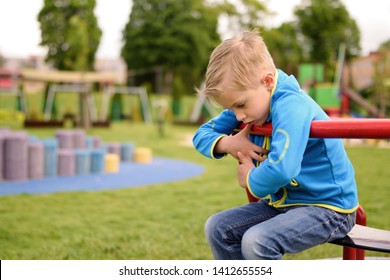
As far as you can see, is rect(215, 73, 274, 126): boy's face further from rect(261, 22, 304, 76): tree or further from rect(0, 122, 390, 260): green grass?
rect(261, 22, 304, 76): tree

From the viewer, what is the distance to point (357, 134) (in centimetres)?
133

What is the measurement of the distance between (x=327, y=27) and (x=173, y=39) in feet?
27.9

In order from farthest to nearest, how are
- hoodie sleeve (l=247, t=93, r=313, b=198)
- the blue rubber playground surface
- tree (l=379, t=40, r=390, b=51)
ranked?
1. tree (l=379, t=40, r=390, b=51)
2. the blue rubber playground surface
3. hoodie sleeve (l=247, t=93, r=313, b=198)

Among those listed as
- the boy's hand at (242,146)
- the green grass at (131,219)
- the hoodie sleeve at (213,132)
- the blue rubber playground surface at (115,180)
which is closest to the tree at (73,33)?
the blue rubber playground surface at (115,180)

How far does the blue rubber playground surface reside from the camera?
17.3 ft

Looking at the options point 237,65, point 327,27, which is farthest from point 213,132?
point 327,27

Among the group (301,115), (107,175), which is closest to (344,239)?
(301,115)

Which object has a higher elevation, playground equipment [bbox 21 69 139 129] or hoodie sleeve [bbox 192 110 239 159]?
hoodie sleeve [bbox 192 110 239 159]

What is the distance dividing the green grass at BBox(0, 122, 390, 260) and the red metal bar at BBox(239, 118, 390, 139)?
1.63 metres

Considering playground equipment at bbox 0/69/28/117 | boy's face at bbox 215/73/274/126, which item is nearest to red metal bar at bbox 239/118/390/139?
boy's face at bbox 215/73/274/126

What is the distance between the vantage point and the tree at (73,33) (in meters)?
14.1

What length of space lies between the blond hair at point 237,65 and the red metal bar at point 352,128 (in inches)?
9.5

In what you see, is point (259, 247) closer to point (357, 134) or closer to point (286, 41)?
point (357, 134)
